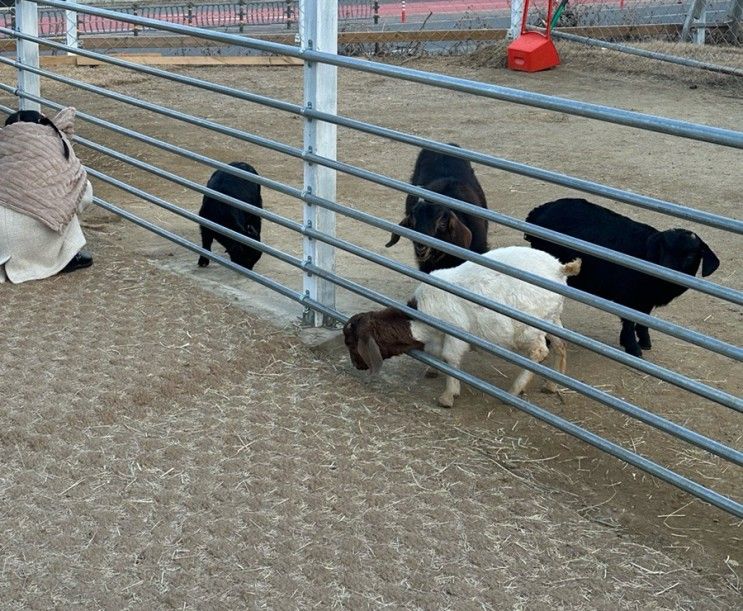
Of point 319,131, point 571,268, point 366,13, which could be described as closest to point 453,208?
point 571,268

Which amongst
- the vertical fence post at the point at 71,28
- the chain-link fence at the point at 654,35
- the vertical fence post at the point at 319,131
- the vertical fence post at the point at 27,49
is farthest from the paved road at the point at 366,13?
the vertical fence post at the point at 319,131

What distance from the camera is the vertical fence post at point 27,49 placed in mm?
7215

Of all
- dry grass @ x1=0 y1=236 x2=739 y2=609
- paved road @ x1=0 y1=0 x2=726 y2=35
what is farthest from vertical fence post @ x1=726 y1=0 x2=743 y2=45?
dry grass @ x1=0 y1=236 x2=739 y2=609

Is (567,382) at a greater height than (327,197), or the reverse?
(327,197)

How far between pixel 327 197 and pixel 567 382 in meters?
1.68

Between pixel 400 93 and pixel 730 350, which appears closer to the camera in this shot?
pixel 730 350

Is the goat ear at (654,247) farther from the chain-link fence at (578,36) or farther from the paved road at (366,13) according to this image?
the paved road at (366,13)

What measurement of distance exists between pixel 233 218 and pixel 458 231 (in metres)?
1.40

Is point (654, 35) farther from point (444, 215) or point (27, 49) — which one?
point (444, 215)

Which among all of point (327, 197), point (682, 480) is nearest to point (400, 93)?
point (327, 197)

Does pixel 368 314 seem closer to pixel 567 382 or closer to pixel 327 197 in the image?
pixel 327 197

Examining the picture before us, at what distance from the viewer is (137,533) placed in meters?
3.65

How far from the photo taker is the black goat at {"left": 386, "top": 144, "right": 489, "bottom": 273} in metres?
5.63

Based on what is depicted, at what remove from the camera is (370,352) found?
4707mm
